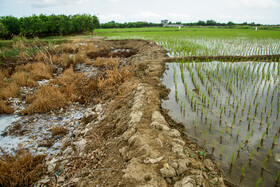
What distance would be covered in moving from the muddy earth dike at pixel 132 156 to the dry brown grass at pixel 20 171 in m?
0.16

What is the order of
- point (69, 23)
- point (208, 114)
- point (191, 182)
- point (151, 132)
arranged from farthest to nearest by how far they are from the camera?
point (69, 23) → point (208, 114) → point (151, 132) → point (191, 182)

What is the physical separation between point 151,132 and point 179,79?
410 centimetres

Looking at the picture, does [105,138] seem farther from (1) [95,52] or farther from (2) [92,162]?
(1) [95,52]

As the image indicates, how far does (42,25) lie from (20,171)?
25.3 metres

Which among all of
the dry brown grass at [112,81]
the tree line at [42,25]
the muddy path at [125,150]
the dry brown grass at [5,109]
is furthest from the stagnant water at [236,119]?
the tree line at [42,25]

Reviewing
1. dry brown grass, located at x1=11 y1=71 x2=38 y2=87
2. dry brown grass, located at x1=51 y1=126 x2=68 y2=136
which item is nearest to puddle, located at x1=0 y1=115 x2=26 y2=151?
dry brown grass, located at x1=51 y1=126 x2=68 y2=136

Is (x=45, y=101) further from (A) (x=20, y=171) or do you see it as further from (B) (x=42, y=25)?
(B) (x=42, y=25)

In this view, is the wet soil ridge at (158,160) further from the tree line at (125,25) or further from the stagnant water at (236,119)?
the tree line at (125,25)

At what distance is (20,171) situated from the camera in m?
2.85

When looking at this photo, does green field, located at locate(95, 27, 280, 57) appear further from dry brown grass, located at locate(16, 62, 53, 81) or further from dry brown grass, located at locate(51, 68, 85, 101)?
dry brown grass, located at locate(16, 62, 53, 81)

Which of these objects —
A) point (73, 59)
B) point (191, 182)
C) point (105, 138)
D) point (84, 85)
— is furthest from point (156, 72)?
point (73, 59)

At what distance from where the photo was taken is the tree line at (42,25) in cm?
2120

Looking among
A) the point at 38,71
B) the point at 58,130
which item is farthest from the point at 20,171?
the point at 38,71

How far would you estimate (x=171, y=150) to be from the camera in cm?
269
